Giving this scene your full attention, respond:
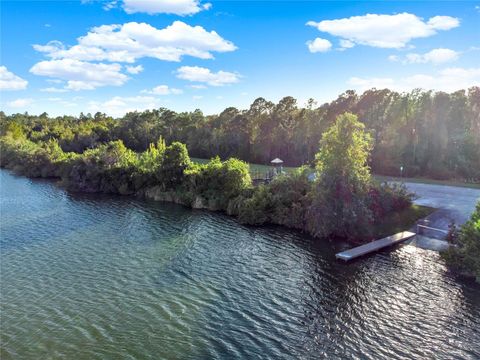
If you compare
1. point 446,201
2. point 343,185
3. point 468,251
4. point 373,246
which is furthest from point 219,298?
point 446,201

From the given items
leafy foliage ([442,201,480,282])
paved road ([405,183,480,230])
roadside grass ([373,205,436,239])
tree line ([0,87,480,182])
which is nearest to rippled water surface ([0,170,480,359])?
leafy foliage ([442,201,480,282])

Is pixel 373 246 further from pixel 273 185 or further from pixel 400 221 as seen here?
pixel 273 185

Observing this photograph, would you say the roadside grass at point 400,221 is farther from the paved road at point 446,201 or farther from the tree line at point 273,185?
the paved road at point 446,201

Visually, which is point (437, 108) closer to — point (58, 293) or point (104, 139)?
point (58, 293)

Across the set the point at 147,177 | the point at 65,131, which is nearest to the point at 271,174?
the point at 147,177

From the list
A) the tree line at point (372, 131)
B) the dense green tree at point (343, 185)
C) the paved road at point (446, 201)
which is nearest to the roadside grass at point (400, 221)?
the paved road at point (446, 201)
